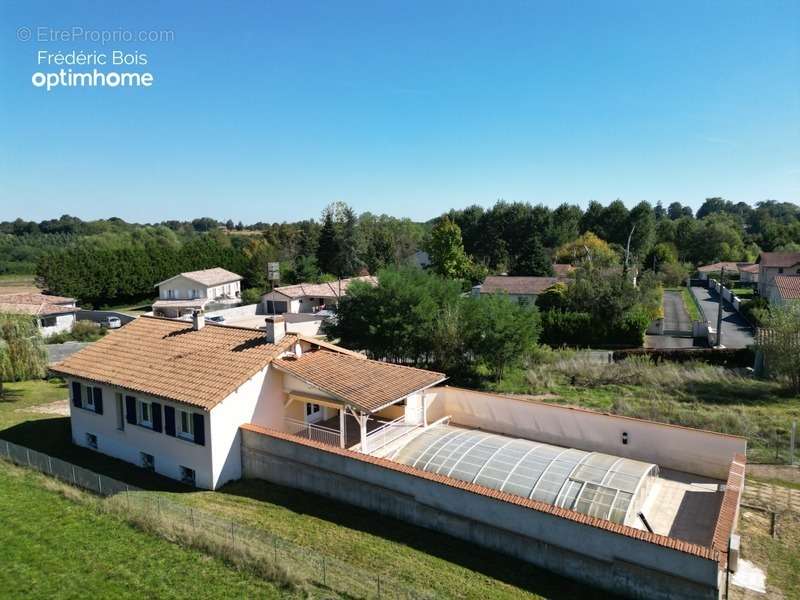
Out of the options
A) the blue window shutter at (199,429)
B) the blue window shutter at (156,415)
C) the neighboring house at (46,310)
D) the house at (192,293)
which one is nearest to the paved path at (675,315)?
the blue window shutter at (199,429)

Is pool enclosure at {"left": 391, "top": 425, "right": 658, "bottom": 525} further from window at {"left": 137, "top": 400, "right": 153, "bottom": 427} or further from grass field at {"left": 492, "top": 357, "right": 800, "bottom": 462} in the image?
window at {"left": 137, "top": 400, "right": 153, "bottom": 427}

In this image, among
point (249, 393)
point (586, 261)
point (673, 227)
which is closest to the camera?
point (249, 393)

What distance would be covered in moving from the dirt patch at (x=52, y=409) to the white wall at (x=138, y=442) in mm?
5824

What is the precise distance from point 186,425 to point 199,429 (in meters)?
0.90

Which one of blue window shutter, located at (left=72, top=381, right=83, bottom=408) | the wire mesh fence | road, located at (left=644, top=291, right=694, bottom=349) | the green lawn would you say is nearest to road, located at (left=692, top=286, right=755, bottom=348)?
road, located at (left=644, top=291, right=694, bottom=349)

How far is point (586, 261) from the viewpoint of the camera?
48375 millimetres

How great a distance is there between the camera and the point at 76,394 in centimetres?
2205

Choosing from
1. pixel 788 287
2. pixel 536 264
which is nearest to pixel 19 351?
pixel 536 264

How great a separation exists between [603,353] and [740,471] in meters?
23.0

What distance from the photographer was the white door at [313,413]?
69.6 ft

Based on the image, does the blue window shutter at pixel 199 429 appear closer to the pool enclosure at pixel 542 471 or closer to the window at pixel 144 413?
the window at pixel 144 413

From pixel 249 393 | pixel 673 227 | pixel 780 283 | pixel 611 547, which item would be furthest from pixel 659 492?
pixel 673 227

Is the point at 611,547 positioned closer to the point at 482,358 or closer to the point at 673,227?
the point at 482,358

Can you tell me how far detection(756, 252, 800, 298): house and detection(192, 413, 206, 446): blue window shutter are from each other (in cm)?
6586
